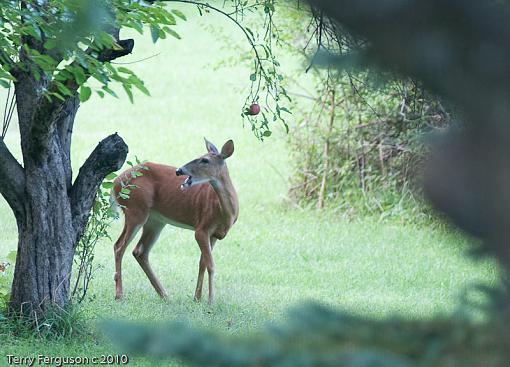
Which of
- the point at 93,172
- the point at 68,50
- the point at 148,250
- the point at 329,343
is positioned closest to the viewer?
the point at 329,343

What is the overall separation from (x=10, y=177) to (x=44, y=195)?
0.21m

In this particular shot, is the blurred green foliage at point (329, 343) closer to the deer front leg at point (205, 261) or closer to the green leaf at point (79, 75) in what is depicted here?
the green leaf at point (79, 75)

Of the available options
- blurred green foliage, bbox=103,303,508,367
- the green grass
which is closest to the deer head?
the green grass

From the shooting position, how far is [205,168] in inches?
285

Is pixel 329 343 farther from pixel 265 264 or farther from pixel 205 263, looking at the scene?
pixel 265 264

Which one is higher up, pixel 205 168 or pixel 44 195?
pixel 205 168

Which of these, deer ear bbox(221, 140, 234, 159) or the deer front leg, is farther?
deer ear bbox(221, 140, 234, 159)

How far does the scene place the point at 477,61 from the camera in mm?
896

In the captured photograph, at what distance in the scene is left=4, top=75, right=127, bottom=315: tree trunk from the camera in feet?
15.9

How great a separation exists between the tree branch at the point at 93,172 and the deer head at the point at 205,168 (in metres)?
1.96

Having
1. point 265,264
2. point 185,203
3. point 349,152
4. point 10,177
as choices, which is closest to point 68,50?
point 10,177

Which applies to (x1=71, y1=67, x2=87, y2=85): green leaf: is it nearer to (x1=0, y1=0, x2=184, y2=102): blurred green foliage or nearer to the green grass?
(x1=0, y1=0, x2=184, y2=102): blurred green foliage

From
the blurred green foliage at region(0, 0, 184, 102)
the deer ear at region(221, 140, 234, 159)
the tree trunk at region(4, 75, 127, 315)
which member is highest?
the deer ear at region(221, 140, 234, 159)

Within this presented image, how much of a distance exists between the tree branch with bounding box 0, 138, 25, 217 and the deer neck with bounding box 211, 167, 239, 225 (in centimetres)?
264
